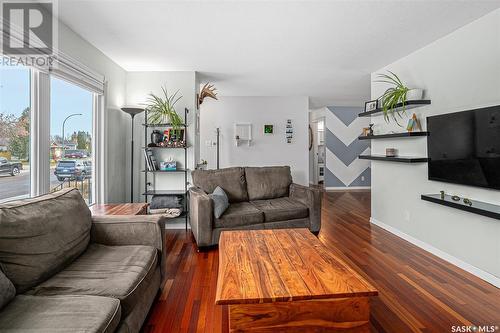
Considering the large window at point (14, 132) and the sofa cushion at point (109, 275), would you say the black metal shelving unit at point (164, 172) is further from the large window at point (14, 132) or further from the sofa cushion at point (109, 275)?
the sofa cushion at point (109, 275)

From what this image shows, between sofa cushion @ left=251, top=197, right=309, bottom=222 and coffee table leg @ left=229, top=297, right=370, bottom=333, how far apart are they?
2.11 metres

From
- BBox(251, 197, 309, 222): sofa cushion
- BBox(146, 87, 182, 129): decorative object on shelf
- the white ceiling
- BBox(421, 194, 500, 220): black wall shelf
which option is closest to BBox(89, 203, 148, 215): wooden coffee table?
BBox(146, 87, 182, 129): decorative object on shelf

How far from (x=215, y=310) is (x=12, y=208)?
1.44 m

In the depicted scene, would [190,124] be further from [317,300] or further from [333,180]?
[333,180]

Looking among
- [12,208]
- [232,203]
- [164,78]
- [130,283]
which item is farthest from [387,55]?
[12,208]

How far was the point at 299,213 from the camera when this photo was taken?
145 inches

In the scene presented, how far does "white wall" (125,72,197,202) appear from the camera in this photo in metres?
4.26

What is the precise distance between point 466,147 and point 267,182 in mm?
2395

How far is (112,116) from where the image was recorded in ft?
12.5

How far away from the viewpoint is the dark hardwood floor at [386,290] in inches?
75.0

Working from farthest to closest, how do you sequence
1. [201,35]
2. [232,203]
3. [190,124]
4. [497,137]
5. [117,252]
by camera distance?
1. [190,124]
2. [232,203]
3. [201,35]
4. [497,137]
5. [117,252]

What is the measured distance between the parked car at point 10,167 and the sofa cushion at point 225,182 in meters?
1.99

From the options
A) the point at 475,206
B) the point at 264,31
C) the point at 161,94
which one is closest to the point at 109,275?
the point at 264,31

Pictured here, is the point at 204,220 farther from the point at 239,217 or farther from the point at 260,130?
the point at 260,130
